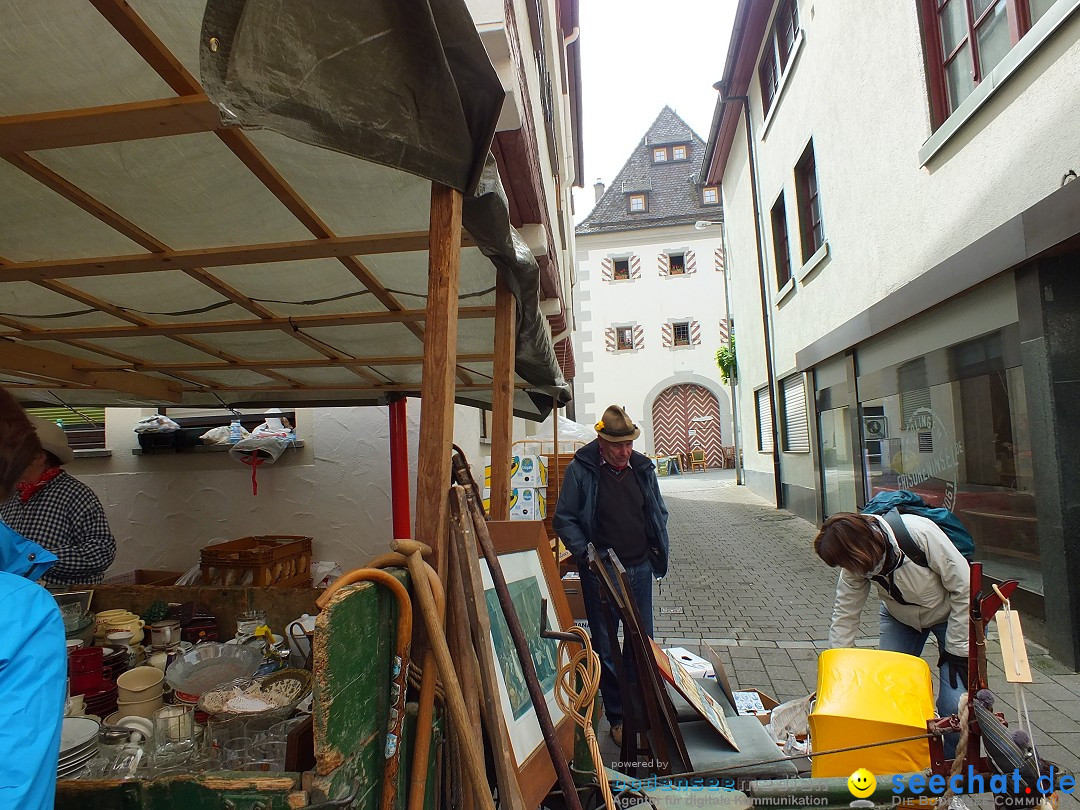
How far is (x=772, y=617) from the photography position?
5.78m

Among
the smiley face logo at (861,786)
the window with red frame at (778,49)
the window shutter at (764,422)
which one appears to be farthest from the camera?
the window shutter at (764,422)

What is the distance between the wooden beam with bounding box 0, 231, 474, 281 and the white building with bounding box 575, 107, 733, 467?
23420 millimetres

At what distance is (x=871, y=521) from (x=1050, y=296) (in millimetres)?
2531

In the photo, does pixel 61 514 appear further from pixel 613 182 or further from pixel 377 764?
pixel 613 182

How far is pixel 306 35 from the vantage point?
1.19m

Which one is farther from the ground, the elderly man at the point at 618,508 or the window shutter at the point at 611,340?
the window shutter at the point at 611,340

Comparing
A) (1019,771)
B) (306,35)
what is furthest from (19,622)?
(1019,771)

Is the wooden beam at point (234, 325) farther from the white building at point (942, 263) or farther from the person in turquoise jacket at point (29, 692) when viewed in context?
the white building at point (942, 263)

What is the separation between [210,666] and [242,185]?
73.9 inches

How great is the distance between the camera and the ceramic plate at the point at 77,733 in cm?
168

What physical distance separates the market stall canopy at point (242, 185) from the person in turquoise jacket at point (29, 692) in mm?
846

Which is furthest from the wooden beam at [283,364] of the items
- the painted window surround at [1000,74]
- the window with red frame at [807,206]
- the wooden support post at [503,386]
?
the window with red frame at [807,206]

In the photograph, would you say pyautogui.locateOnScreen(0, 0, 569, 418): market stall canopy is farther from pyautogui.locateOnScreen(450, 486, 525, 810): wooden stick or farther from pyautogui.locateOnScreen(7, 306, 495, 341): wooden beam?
pyautogui.locateOnScreen(450, 486, 525, 810): wooden stick

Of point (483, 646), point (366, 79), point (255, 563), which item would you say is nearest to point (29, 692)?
point (483, 646)
